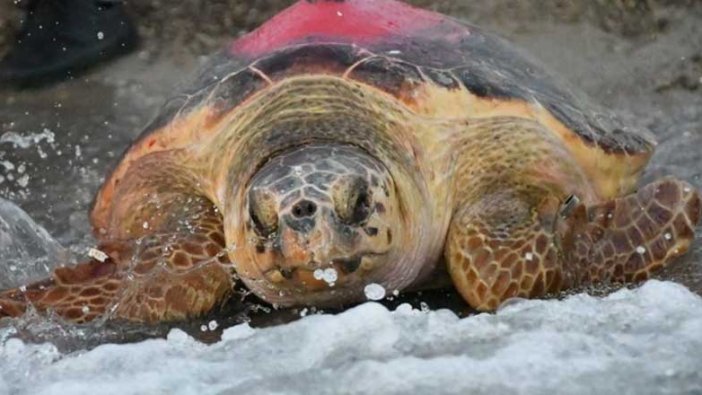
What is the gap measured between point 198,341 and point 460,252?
33.1 inches

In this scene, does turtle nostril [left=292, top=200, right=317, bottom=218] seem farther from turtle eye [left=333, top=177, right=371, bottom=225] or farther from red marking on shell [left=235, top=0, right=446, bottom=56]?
red marking on shell [left=235, top=0, right=446, bottom=56]

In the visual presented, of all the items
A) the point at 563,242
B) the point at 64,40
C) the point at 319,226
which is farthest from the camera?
the point at 64,40

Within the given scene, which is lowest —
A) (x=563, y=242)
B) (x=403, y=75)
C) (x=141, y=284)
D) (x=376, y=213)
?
(x=141, y=284)

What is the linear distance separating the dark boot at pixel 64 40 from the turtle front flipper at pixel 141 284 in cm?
352

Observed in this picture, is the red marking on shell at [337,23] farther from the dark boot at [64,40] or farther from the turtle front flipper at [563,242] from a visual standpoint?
the dark boot at [64,40]

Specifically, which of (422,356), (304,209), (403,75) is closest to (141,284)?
(304,209)

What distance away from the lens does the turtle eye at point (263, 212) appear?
4.11 m

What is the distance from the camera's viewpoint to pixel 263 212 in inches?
162

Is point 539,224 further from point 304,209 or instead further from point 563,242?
point 304,209

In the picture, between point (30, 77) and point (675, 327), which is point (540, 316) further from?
point (30, 77)

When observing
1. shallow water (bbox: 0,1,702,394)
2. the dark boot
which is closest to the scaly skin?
shallow water (bbox: 0,1,702,394)

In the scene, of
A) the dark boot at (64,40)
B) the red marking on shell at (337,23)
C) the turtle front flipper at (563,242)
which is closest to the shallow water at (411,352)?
the turtle front flipper at (563,242)

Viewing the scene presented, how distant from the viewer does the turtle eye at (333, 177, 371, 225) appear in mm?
4098

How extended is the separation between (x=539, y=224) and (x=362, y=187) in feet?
2.07
